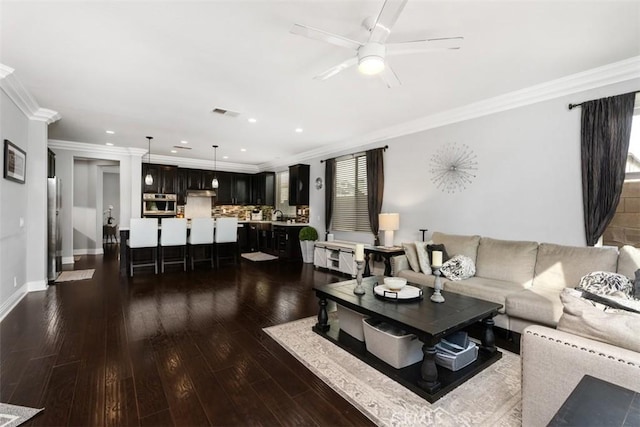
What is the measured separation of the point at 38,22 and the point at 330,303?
3.98 metres

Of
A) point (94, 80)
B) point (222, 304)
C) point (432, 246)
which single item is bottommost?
point (222, 304)

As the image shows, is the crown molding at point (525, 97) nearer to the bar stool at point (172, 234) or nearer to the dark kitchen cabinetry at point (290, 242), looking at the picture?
the dark kitchen cabinetry at point (290, 242)

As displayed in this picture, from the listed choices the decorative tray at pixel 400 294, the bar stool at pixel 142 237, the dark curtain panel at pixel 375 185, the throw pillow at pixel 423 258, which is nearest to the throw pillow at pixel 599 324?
the decorative tray at pixel 400 294

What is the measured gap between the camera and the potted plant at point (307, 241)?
6988 millimetres

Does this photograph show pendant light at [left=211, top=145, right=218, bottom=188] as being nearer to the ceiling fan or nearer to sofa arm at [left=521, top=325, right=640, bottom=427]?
the ceiling fan

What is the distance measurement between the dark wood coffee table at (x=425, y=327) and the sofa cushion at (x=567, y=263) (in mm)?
1135

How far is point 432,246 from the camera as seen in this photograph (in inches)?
156

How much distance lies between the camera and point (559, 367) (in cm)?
143

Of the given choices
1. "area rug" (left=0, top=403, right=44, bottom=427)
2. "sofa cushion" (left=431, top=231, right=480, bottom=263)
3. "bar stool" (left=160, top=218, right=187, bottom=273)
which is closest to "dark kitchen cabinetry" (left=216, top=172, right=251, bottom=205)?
"bar stool" (left=160, top=218, right=187, bottom=273)

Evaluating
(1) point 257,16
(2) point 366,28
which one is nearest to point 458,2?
(2) point 366,28

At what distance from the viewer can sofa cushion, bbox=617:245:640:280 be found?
265cm

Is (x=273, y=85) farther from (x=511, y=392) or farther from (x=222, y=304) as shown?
(x=511, y=392)

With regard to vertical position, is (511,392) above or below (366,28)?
below

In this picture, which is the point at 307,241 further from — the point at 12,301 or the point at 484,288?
→ the point at 12,301
